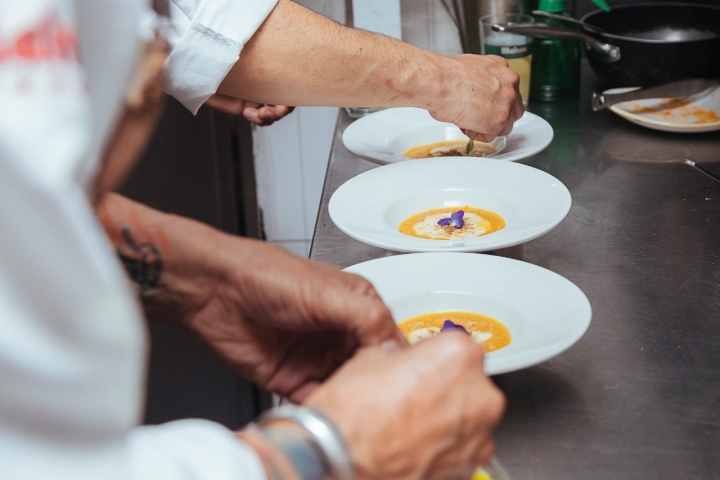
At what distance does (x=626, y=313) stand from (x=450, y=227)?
0.29 metres

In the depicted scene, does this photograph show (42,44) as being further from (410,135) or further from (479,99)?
(410,135)

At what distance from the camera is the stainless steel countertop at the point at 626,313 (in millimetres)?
752

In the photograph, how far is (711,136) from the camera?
1.49 metres

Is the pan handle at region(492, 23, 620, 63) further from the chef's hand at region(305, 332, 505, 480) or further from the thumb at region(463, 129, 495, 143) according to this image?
the chef's hand at region(305, 332, 505, 480)

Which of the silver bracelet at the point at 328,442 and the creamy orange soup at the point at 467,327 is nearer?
the silver bracelet at the point at 328,442

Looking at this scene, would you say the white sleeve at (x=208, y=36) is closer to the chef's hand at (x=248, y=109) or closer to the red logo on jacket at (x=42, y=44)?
the chef's hand at (x=248, y=109)

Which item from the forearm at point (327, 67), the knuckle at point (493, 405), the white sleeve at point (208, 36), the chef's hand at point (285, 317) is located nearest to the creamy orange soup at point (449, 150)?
the forearm at point (327, 67)

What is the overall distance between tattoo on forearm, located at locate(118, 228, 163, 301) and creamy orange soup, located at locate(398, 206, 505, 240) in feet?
1.57

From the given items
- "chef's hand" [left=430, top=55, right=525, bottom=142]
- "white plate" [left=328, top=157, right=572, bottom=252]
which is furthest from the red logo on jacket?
"chef's hand" [left=430, top=55, right=525, bottom=142]

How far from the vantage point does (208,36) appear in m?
1.16

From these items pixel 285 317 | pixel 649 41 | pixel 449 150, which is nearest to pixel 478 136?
pixel 449 150

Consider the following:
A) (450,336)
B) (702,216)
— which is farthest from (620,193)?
(450,336)

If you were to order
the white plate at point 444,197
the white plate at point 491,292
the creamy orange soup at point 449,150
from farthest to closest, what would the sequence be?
the creamy orange soup at point 449,150
the white plate at point 444,197
the white plate at point 491,292

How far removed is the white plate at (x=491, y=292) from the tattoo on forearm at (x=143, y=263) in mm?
272
